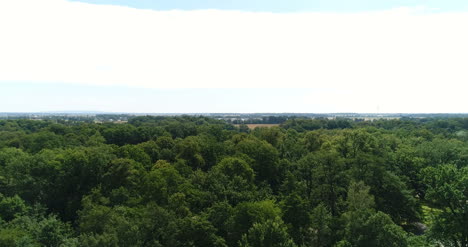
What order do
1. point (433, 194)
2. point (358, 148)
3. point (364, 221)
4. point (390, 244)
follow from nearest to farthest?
point (390, 244) → point (364, 221) → point (433, 194) → point (358, 148)

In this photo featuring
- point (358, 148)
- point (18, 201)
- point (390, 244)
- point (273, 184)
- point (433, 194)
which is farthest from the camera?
point (358, 148)

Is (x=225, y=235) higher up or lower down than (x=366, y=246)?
lower down

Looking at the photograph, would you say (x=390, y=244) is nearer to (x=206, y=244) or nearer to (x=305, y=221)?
(x=305, y=221)

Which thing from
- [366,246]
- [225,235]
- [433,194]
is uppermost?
[433,194]

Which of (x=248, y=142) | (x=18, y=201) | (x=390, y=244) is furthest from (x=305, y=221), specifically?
(x=18, y=201)

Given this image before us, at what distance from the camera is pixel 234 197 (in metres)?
31.1

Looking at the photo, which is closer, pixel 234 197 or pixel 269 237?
pixel 269 237

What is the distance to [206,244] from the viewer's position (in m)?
25.7

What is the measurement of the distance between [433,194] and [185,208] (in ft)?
67.3

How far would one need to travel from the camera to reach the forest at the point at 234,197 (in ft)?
76.0

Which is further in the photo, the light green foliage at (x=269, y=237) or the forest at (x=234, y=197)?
the forest at (x=234, y=197)

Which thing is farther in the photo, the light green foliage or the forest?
the forest

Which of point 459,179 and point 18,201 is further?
point 18,201

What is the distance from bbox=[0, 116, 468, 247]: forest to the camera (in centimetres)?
2316
